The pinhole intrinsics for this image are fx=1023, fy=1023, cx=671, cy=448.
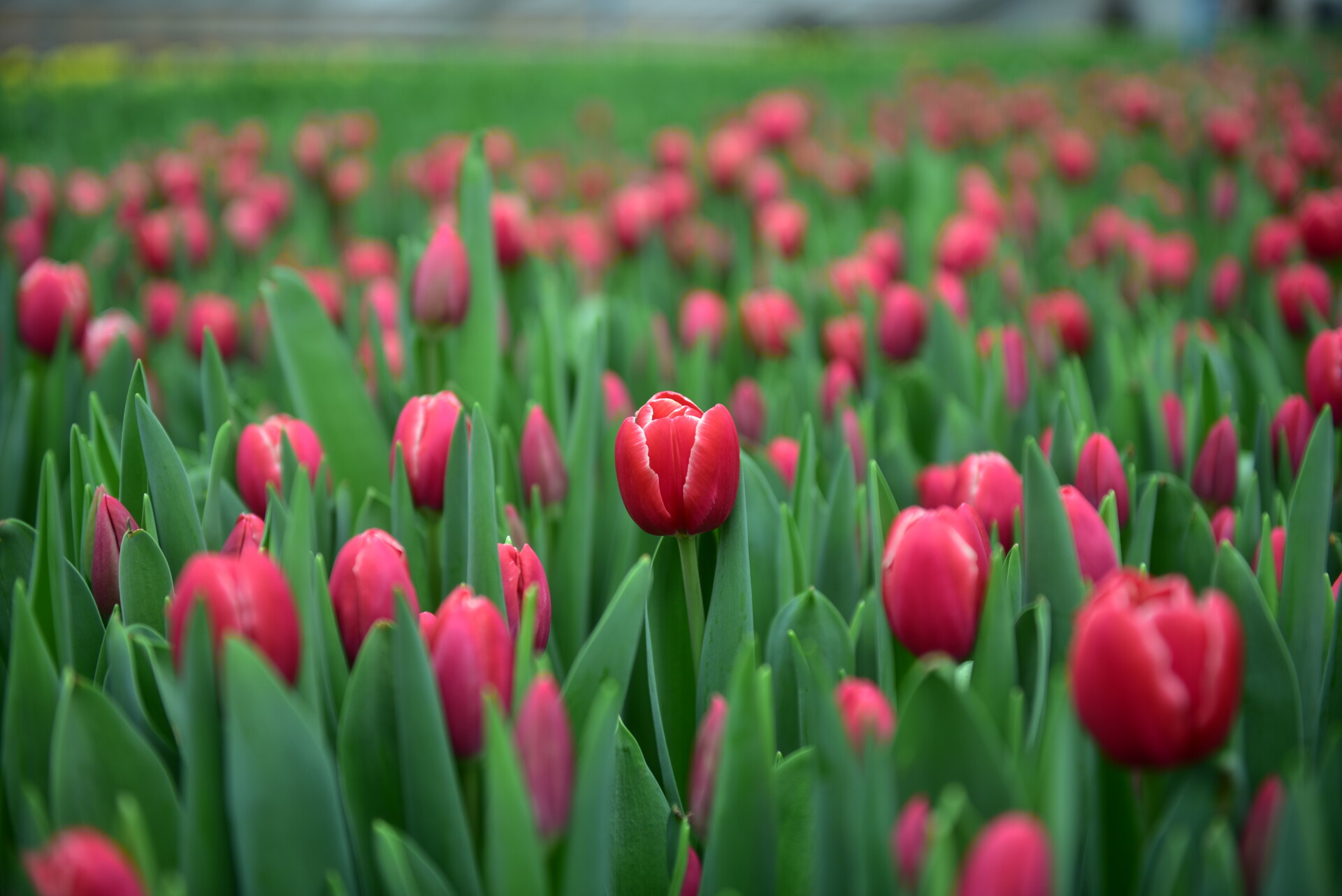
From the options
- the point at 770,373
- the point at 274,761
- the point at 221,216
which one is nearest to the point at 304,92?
the point at 221,216

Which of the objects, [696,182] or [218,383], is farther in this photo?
[696,182]

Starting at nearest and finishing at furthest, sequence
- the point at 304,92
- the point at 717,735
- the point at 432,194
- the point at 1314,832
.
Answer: the point at 1314,832, the point at 717,735, the point at 432,194, the point at 304,92

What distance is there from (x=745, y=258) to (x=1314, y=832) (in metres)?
2.00

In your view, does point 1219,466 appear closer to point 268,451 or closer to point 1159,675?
point 1159,675

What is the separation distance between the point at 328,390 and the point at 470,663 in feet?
2.16

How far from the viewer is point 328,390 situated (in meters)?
1.15

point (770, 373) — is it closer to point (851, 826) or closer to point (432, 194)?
point (851, 826)

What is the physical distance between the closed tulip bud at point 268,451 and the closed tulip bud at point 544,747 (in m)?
0.44

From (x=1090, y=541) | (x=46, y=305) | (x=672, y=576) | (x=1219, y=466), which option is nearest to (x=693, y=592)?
(x=672, y=576)

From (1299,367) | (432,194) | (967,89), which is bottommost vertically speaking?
(1299,367)

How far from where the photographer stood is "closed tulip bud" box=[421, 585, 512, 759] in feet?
1.91

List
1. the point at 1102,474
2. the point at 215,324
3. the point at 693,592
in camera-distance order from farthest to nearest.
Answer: the point at 215,324, the point at 1102,474, the point at 693,592

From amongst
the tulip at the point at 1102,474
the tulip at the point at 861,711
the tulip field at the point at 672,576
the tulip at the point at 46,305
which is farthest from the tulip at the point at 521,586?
the tulip at the point at 46,305

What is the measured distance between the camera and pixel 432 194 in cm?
262
